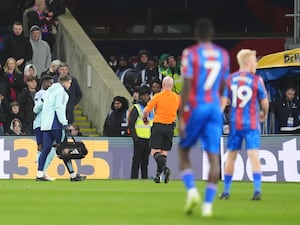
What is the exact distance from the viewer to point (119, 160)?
87.4 ft

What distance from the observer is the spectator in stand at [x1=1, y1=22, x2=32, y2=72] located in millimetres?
29234

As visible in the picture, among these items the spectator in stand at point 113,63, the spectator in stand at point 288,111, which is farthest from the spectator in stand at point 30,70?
the spectator in stand at point 288,111

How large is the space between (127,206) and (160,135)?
24.5ft

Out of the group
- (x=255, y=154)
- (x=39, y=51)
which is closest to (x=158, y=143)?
(x=255, y=154)

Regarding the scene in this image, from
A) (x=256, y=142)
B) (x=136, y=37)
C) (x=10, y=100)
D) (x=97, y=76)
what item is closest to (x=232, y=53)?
(x=136, y=37)

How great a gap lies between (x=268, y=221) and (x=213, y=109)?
155 cm

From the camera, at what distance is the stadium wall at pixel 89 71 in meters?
30.6

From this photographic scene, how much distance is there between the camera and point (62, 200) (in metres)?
16.8

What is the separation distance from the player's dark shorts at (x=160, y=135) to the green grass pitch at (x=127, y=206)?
1.73m

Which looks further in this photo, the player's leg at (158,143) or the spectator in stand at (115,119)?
the spectator in stand at (115,119)

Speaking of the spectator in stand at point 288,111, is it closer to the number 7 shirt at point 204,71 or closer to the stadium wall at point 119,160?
the stadium wall at point 119,160

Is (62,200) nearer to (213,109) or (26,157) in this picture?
(213,109)

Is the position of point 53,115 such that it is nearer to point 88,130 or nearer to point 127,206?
point 127,206

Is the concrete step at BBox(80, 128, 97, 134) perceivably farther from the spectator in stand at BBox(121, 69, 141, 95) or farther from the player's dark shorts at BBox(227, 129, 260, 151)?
the player's dark shorts at BBox(227, 129, 260, 151)
